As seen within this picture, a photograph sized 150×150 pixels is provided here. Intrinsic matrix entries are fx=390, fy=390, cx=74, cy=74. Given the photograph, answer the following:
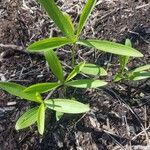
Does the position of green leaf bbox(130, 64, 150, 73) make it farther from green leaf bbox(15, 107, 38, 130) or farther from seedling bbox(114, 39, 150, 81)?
green leaf bbox(15, 107, 38, 130)

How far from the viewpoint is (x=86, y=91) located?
154 cm

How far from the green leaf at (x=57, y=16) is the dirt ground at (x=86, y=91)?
23 cm

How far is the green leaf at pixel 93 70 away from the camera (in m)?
1.45

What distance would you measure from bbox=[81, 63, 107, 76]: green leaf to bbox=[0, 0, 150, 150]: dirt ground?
10 centimetres

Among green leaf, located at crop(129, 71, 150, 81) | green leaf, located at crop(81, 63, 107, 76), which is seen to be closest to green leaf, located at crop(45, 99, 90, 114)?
green leaf, located at crop(81, 63, 107, 76)

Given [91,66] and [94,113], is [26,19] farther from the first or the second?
[94,113]

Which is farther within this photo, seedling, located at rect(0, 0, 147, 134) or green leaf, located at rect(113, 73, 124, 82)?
green leaf, located at rect(113, 73, 124, 82)

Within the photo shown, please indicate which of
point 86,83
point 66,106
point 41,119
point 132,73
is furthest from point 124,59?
point 41,119

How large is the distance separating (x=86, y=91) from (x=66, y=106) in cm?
18

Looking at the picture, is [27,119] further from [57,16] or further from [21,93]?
[57,16]

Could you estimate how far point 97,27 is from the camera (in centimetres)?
171

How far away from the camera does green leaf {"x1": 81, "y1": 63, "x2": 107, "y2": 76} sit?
4.75 feet

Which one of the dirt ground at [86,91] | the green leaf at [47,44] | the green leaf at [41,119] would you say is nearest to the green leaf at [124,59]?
the dirt ground at [86,91]

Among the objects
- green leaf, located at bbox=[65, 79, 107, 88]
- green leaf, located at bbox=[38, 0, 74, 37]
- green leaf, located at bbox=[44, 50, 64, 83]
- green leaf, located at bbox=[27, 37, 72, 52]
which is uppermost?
green leaf, located at bbox=[38, 0, 74, 37]
